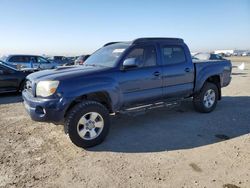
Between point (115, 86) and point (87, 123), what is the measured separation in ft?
3.00

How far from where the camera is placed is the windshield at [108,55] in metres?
5.66

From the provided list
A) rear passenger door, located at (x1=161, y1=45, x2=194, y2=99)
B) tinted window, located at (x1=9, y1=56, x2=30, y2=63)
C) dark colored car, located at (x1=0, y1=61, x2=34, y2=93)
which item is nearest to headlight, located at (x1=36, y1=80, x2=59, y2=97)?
rear passenger door, located at (x1=161, y1=45, x2=194, y2=99)

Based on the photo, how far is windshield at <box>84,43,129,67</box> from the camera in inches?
223

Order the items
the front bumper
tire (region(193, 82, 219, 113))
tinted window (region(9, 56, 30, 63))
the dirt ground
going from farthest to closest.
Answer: tinted window (region(9, 56, 30, 63)) < tire (region(193, 82, 219, 113)) < the front bumper < the dirt ground

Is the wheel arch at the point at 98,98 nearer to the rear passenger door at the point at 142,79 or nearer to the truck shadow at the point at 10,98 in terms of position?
the rear passenger door at the point at 142,79

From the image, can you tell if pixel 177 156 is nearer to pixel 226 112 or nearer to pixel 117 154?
pixel 117 154

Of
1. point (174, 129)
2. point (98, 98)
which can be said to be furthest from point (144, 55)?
point (174, 129)

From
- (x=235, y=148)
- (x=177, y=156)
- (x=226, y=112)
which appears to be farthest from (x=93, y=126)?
(x=226, y=112)

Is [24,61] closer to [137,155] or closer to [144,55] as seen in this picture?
[144,55]

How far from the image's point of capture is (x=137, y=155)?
455cm

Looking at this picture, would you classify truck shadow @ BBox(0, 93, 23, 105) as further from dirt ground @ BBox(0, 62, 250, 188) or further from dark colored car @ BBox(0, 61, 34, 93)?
dirt ground @ BBox(0, 62, 250, 188)

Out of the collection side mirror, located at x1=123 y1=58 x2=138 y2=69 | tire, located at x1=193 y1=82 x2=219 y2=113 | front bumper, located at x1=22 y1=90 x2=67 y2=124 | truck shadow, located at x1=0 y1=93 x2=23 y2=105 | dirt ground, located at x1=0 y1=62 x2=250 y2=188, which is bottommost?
dirt ground, located at x1=0 y1=62 x2=250 y2=188

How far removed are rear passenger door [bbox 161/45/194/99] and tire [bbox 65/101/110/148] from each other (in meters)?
1.87

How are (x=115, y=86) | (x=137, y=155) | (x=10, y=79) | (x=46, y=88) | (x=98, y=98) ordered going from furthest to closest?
(x=10, y=79)
(x=98, y=98)
(x=115, y=86)
(x=46, y=88)
(x=137, y=155)
